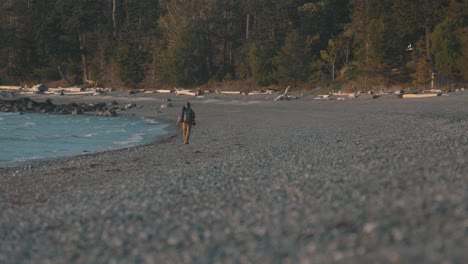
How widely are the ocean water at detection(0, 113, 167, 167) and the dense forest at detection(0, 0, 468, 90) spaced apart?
2459 centimetres

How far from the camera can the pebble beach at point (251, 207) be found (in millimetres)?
6176

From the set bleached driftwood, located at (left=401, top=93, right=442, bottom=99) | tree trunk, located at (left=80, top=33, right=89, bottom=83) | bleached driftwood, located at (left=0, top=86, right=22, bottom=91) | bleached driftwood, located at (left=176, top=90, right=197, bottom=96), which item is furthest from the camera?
tree trunk, located at (left=80, top=33, right=89, bottom=83)

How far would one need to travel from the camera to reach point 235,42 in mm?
75688

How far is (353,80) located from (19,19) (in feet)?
204

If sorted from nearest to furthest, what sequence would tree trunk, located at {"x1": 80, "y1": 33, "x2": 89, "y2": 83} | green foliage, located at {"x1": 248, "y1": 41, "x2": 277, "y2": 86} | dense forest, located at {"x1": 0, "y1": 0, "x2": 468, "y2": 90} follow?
dense forest, located at {"x1": 0, "y1": 0, "x2": 468, "y2": 90}, green foliage, located at {"x1": 248, "y1": 41, "x2": 277, "y2": 86}, tree trunk, located at {"x1": 80, "y1": 33, "x2": 89, "y2": 83}

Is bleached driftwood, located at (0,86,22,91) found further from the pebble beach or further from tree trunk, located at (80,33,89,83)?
the pebble beach

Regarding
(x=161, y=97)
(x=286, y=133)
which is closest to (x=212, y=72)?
(x=161, y=97)

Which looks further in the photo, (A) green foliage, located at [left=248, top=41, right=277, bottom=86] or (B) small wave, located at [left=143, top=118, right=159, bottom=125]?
(A) green foliage, located at [left=248, top=41, right=277, bottom=86]

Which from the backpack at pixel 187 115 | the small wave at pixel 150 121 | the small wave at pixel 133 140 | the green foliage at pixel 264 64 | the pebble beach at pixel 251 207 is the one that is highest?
the green foliage at pixel 264 64

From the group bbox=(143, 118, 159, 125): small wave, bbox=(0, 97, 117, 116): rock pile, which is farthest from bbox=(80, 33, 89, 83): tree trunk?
bbox=(143, 118, 159, 125): small wave

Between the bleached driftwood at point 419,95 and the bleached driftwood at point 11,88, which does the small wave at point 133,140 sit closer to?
the bleached driftwood at point 419,95

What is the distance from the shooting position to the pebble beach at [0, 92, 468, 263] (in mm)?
6176

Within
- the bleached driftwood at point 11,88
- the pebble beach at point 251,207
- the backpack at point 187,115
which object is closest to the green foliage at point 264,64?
the bleached driftwood at point 11,88

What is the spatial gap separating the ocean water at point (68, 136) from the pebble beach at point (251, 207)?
519 centimetres
